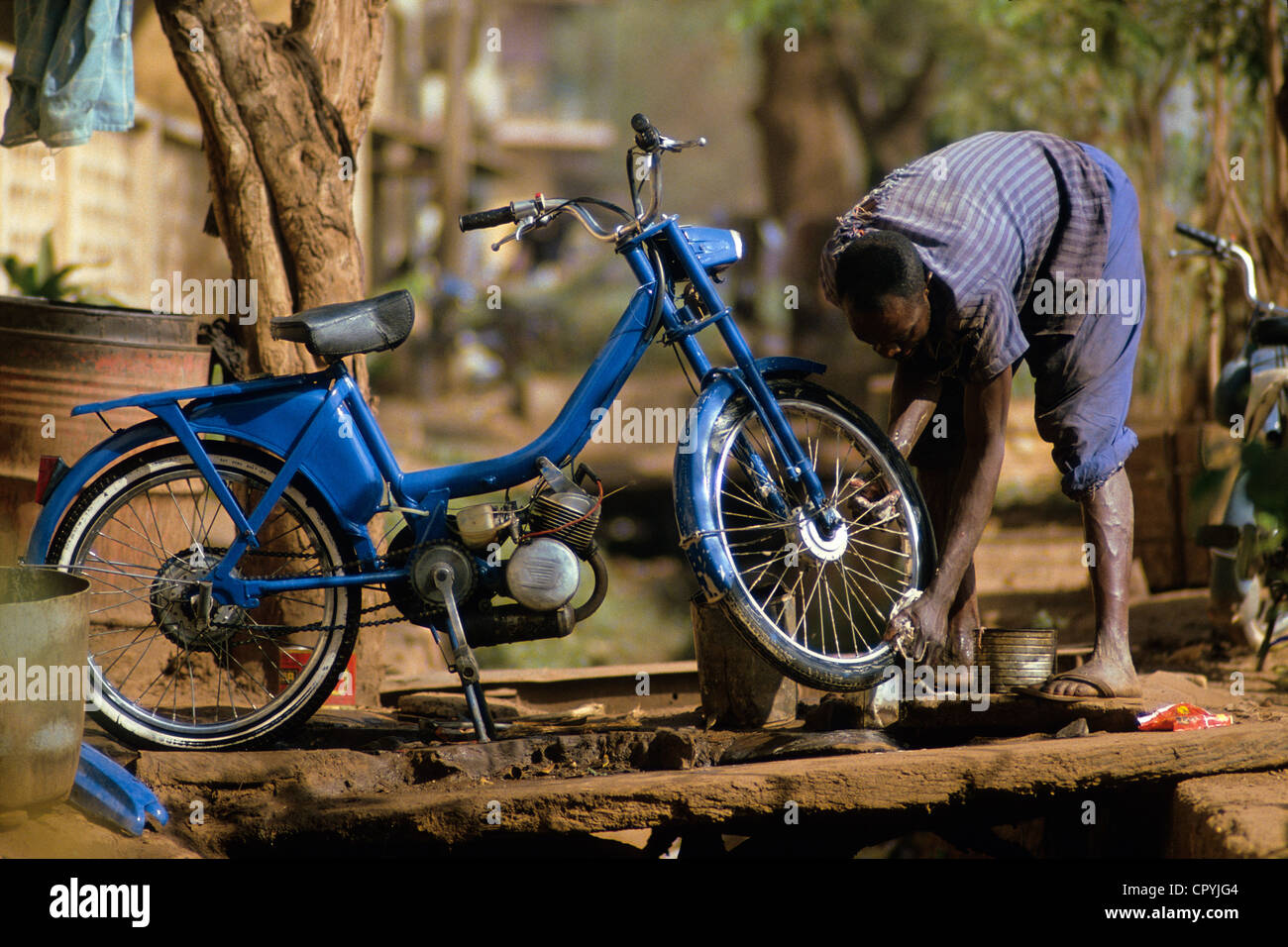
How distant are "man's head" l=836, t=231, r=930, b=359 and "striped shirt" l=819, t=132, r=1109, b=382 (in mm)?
86

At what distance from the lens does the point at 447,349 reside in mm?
18891

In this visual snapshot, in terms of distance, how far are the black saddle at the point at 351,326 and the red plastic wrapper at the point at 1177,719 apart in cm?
248

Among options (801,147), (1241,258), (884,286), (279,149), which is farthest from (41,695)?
(801,147)

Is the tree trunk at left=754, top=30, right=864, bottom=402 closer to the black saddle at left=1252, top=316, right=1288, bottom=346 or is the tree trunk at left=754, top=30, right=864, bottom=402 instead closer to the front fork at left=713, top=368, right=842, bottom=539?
the black saddle at left=1252, top=316, right=1288, bottom=346

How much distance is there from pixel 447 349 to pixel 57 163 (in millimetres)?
10950

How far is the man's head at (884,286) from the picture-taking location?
3.55m

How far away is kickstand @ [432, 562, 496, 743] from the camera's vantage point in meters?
3.77

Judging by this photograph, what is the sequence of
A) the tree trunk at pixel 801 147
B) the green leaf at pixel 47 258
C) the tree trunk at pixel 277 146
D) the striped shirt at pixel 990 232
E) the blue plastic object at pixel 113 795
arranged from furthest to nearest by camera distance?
the tree trunk at pixel 801 147, the green leaf at pixel 47 258, the tree trunk at pixel 277 146, the striped shirt at pixel 990 232, the blue plastic object at pixel 113 795

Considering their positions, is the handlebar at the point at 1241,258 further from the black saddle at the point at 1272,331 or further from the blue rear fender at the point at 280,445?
the blue rear fender at the point at 280,445

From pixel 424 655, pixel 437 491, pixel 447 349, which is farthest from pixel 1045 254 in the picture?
pixel 447 349

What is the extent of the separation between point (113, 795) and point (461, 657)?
102 cm

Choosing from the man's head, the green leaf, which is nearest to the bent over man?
the man's head

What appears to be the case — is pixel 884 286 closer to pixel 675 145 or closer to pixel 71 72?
pixel 675 145

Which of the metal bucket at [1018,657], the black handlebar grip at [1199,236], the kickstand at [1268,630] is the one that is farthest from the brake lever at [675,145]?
the kickstand at [1268,630]
